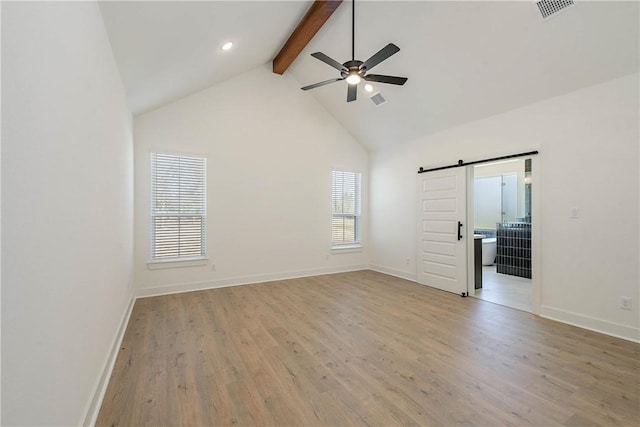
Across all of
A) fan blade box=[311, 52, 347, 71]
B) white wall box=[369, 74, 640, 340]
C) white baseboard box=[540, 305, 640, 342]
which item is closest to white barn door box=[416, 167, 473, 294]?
white wall box=[369, 74, 640, 340]

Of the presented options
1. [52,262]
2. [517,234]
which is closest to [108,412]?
[52,262]

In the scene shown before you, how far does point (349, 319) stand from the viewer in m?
3.52

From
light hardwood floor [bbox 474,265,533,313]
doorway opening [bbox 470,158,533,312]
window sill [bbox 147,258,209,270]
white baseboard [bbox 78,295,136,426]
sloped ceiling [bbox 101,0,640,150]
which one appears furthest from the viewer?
doorway opening [bbox 470,158,533,312]

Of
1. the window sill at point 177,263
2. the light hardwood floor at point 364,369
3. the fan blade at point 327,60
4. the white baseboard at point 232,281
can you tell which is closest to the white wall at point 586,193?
the light hardwood floor at point 364,369

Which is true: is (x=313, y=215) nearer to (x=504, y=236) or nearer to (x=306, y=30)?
(x=306, y=30)

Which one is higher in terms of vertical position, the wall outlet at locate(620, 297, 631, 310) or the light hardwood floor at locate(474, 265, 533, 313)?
the wall outlet at locate(620, 297, 631, 310)

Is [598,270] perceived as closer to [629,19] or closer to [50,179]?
[629,19]

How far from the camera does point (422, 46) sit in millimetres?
3748

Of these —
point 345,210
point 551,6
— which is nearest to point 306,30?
point 551,6

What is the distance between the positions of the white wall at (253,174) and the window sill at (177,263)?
0.06 m

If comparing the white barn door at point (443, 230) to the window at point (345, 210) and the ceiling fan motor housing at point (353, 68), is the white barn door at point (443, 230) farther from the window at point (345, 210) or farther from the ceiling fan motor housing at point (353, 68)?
the ceiling fan motor housing at point (353, 68)

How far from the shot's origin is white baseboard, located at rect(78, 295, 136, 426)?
1.71 meters

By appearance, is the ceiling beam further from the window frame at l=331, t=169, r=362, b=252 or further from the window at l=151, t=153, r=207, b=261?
the window frame at l=331, t=169, r=362, b=252

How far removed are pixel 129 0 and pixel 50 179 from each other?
1628 millimetres
